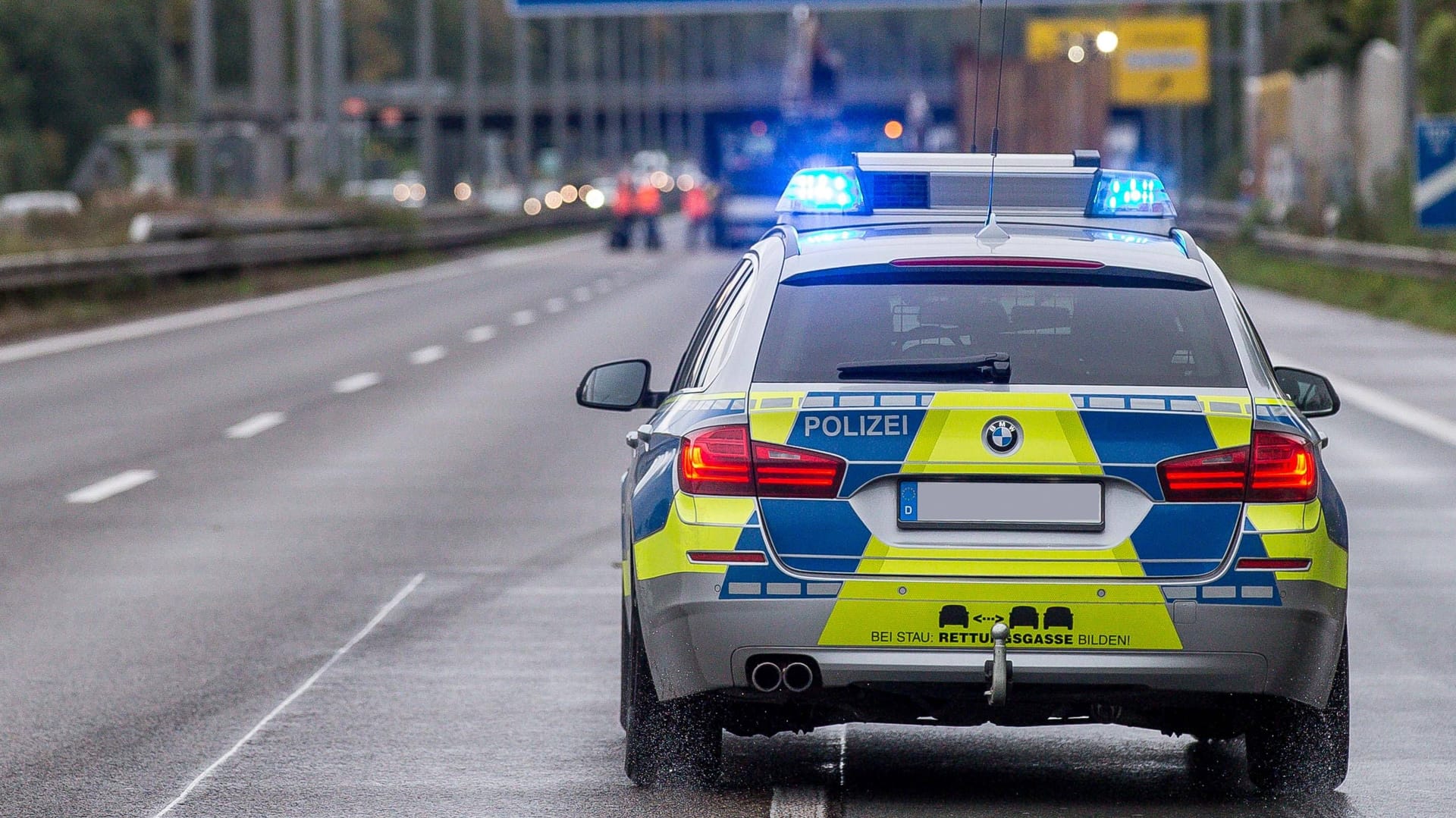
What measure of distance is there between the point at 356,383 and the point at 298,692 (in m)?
12.9

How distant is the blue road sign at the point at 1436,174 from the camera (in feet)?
93.2

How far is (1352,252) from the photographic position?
33031mm

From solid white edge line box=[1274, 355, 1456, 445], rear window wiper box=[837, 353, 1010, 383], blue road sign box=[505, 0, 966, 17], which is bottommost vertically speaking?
solid white edge line box=[1274, 355, 1456, 445]

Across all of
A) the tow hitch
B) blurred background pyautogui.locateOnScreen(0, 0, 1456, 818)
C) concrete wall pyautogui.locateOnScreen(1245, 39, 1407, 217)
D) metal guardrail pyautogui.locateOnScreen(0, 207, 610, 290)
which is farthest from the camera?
concrete wall pyautogui.locateOnScreen(1245, 39, 1407, 217)

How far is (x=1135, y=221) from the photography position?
6852mm

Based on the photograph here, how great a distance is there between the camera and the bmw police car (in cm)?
594

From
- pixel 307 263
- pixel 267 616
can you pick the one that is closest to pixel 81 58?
pixel 307 263

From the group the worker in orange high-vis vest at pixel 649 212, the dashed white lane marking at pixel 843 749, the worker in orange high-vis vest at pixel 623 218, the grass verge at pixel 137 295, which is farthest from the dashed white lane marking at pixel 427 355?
the worker in orange high-vis vest at pixel 649 212

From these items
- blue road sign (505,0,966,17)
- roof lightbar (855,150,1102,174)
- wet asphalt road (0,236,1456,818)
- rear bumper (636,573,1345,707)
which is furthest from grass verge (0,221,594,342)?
rear bumper (636,573,1345,707)

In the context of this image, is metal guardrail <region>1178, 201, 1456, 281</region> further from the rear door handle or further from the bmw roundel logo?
the bmw roundel logo

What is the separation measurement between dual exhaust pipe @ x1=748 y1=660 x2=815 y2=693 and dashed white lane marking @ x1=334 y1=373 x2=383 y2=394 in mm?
14127

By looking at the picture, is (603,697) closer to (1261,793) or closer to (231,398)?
(1261,793)

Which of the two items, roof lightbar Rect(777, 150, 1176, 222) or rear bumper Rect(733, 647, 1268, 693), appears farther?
roof lightbar Rect(777, 150, 1176, 222)

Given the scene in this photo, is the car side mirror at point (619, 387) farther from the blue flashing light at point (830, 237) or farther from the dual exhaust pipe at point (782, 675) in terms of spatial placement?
the dual exhaust pipe at point (782, 675)
